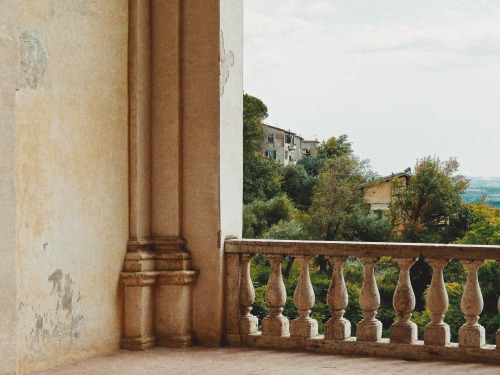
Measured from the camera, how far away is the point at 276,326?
7250mm

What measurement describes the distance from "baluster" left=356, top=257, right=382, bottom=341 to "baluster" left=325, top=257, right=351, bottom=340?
0.16m

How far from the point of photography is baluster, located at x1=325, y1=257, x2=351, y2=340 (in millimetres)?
6969

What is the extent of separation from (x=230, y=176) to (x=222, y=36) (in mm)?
1195

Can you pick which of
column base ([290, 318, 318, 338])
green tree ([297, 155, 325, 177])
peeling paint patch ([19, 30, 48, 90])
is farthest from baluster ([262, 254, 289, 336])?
green tree ([297, 155, 325, 177])

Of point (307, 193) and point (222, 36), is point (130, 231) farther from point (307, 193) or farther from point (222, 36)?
point (307, 193)

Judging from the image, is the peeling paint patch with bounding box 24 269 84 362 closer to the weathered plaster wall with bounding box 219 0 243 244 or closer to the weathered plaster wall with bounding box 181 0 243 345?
the weathered plaster wall with bounding box 181 0 243 345

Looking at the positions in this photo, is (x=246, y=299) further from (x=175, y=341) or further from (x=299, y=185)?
(x=299, y=185)

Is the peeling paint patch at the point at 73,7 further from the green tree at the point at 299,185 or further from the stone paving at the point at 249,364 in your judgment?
the green tree at the point at 299,185

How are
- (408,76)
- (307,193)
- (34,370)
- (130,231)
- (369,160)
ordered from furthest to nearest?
(408,76) → (369,160) → (307,193) → (130,231) → (34,370)

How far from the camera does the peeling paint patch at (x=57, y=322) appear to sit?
626cm

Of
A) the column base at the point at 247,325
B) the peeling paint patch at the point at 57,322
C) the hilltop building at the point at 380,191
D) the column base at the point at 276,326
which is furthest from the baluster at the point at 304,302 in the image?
the hilltop building at the point at 380,191

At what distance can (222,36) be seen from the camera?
7465mm

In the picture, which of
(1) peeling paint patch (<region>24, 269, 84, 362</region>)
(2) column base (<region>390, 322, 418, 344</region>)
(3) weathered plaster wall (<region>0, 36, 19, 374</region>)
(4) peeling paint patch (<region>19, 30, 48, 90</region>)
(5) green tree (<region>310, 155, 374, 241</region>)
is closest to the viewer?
(3) weathered plaster wall (<region>0, 36, 19, 374</region>)

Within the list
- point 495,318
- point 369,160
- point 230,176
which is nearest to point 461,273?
point 495,318
